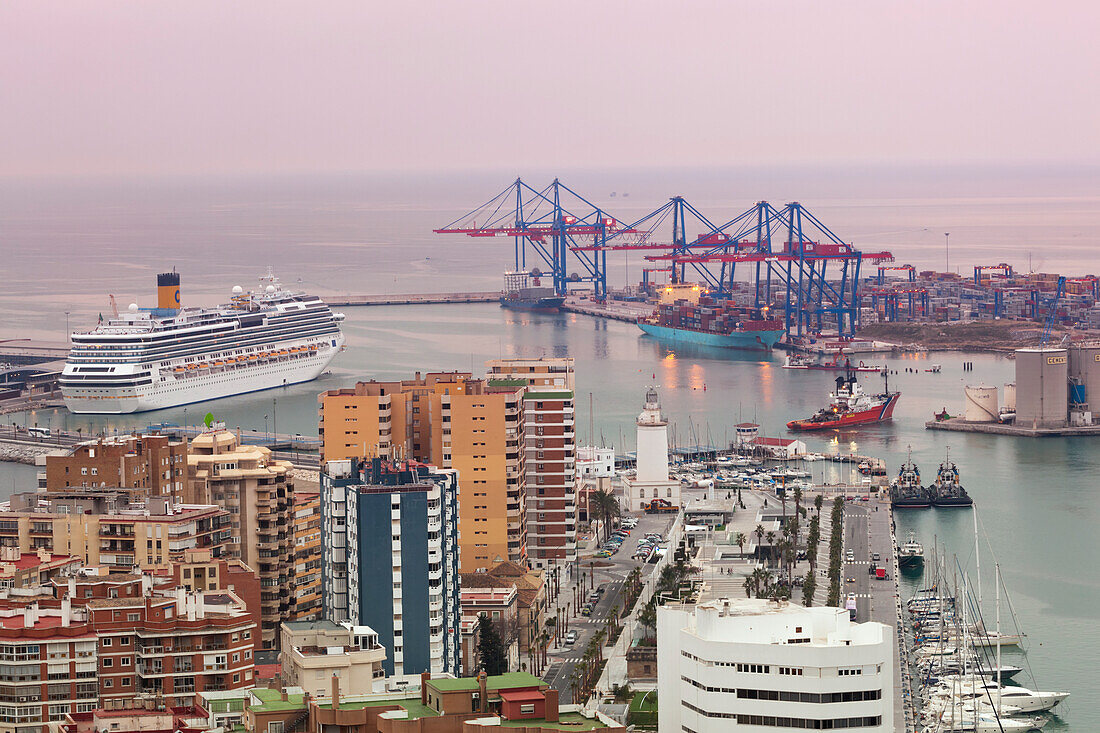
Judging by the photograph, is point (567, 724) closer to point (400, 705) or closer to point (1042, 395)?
point (400, 705)

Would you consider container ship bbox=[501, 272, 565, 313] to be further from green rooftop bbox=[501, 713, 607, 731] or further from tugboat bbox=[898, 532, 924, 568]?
green rooftop bbox=[501, 713, 607, 731]

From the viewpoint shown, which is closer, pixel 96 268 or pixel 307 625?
pixel 307 625

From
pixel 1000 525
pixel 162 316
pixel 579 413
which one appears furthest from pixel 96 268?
pixel 1000 525

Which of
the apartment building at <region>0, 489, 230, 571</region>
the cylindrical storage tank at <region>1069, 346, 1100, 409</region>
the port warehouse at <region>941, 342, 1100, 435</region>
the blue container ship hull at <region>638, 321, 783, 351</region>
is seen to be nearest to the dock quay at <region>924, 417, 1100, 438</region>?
the port warehouse at <region>941, 342, 1100, 435</region>

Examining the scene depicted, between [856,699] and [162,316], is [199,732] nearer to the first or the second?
[856,699]

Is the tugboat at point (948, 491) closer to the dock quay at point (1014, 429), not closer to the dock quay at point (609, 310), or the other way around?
the dock quay at point (1014, 429)
